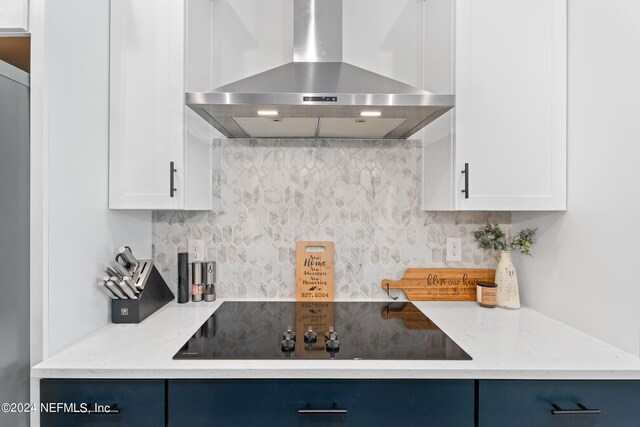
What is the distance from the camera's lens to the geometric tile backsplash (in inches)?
73.7

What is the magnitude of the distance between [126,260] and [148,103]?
2.13 feet

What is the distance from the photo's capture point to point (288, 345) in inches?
49.4

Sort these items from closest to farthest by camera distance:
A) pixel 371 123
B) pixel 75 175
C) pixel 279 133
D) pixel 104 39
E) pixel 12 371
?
pixel 12 371
pixel 75 175
pixel 104 39
pixel 371 123
pixel 279 133

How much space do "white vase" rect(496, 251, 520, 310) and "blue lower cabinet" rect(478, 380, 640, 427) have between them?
57 cm

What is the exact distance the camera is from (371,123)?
5.11 feet

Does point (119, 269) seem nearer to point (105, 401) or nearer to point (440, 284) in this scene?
point (105, 401)

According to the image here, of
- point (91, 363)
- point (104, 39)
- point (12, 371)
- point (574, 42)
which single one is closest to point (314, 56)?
point (104, 39)

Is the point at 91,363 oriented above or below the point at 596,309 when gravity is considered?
below

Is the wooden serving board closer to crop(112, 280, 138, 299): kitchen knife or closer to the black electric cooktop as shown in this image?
the black electric cooktop

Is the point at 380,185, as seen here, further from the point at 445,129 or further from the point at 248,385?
the point at 248,385

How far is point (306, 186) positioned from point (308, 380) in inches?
39.3

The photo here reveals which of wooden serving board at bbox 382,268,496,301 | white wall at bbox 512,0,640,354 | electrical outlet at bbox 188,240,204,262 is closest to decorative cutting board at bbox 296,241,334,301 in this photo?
wooden serving board at bbox 382,268,496,301

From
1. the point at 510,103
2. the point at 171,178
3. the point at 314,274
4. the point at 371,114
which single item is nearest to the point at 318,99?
the point at 371,114

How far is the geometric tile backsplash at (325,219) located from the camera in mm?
1872
